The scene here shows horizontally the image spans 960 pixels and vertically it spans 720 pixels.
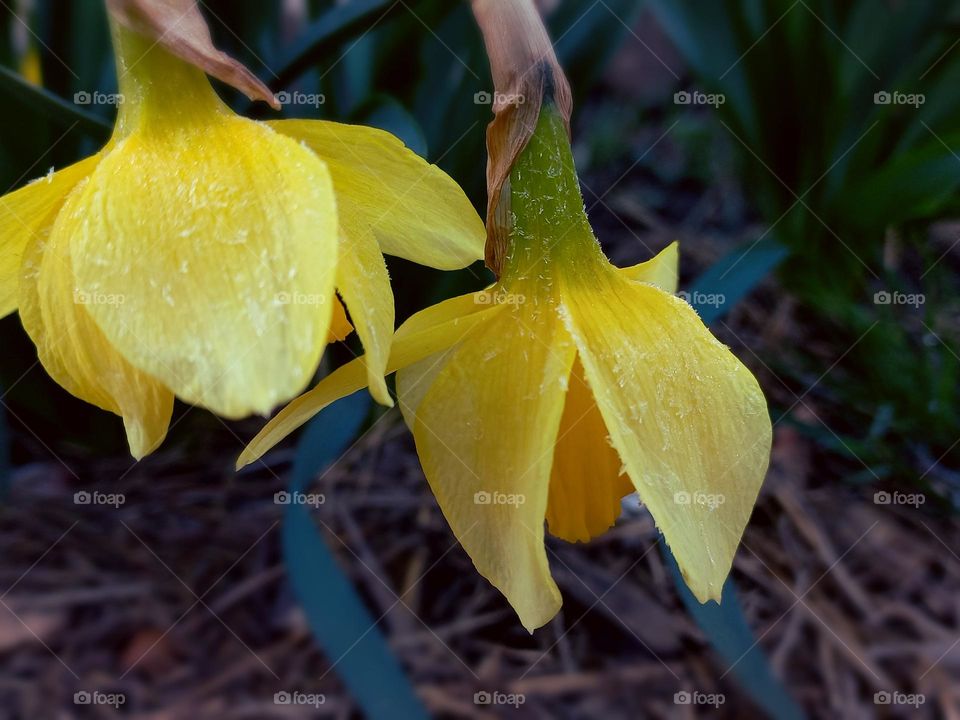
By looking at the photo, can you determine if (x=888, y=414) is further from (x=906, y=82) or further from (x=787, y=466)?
(x=906, y=82)
